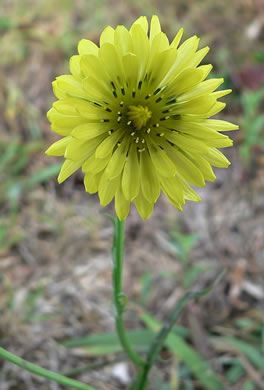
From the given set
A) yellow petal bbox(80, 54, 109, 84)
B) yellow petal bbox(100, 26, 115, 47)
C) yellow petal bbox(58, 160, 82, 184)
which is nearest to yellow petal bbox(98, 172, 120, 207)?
yellow petal bbox(58, 160, 82, 184)

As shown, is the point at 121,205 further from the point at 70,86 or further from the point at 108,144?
the point at 70,86

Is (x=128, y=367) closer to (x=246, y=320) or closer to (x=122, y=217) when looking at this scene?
(x=246, y=320)

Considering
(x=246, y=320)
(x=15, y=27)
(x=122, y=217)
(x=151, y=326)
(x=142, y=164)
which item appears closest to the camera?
(x=122, y=217)

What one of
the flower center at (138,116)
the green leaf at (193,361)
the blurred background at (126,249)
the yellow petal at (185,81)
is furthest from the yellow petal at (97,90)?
the green leaf at (193,361)

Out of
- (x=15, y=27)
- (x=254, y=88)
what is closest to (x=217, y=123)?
(x=254, y=88)

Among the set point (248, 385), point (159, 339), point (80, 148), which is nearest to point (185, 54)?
point (80, 148)

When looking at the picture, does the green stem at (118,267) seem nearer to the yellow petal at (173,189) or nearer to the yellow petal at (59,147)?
the yellow petal at (173,189)

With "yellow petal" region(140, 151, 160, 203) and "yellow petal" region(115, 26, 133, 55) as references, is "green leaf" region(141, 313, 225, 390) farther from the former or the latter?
"yellow petal" region(115, 26, 133, 55)
